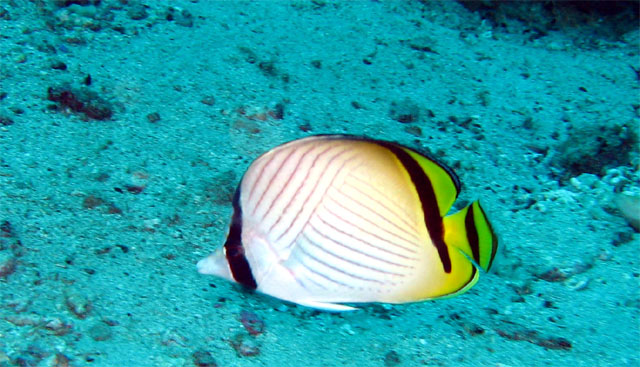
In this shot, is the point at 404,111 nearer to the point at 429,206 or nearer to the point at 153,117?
the point at 153,117

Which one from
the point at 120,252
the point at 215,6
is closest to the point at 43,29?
the point at 215,6

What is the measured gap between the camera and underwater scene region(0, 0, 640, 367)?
156 centimetres

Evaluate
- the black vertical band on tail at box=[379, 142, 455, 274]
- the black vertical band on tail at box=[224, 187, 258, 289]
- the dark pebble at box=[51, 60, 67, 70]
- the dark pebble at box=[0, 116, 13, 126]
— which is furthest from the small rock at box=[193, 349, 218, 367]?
the dark pebble at box=[51, 60, 67, 70]

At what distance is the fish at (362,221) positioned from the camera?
Answer: 1541 mm

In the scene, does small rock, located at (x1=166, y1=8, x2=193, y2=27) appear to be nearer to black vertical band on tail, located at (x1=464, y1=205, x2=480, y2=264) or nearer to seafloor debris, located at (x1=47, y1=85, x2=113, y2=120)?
seafloor debris, located at (x1=47, y1=85, x2=113, y2=120)

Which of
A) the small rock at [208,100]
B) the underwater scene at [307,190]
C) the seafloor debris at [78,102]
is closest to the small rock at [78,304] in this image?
the underwater scene at [307,190]

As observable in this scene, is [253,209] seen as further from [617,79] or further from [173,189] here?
[617,79]

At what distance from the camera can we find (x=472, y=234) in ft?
5.00

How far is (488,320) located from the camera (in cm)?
Result: 239

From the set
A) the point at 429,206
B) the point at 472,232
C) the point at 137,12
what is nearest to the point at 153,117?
the point at 137,12

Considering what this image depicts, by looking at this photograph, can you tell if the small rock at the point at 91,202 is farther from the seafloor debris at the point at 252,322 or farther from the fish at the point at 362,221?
the fish at the point at 362,221

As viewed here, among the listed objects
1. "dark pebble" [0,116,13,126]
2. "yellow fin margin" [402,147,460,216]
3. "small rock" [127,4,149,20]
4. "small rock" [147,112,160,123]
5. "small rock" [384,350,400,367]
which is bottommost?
"small rock" [384,350,400,367]

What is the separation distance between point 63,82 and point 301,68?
1.71m

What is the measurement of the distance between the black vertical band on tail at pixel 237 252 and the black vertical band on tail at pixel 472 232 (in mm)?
672
